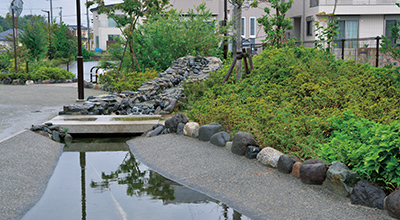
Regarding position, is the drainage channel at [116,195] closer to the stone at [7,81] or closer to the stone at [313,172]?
the stone at [313,172]

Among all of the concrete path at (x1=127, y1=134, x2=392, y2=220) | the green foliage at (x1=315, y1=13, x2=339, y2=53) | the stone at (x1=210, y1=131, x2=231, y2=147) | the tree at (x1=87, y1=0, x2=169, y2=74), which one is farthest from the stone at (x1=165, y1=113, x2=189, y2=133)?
the tree at (x1=87, y1=0, x2=169, y2=74)

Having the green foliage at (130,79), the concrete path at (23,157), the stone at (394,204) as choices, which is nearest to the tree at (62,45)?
the green foliage at (130,79)

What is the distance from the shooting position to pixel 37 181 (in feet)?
20.9

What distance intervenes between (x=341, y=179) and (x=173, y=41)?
13833 mm

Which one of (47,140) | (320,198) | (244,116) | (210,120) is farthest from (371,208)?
(47,140)

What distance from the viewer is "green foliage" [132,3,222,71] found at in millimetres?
18188

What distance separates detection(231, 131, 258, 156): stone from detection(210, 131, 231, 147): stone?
1.67 feet

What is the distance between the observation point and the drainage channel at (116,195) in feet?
16.9

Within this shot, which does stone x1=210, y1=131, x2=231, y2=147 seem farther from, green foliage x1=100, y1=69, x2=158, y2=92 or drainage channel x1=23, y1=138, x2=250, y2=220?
green foliage x1=100, y1=69, x2=158, y2=92

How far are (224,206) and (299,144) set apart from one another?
1.67 meters

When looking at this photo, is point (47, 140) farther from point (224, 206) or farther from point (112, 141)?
point (224, 206)

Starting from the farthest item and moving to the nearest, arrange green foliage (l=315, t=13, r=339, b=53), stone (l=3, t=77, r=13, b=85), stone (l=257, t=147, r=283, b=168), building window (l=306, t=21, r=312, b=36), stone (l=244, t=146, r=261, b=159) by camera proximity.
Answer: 1. building window (l=306, t=21, r=312, b=36)
2. stone (l=3, t=77, r=13, b=85)
3. green foliage (l=315, t=13, r=339, b=53)
4. stone (l=244, t=146, r=261, b=159)
5. stone (l=257, t=147, r=283, b=168)

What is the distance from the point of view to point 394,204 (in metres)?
4.59

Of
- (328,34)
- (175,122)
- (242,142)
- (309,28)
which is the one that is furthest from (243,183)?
(309,28)
